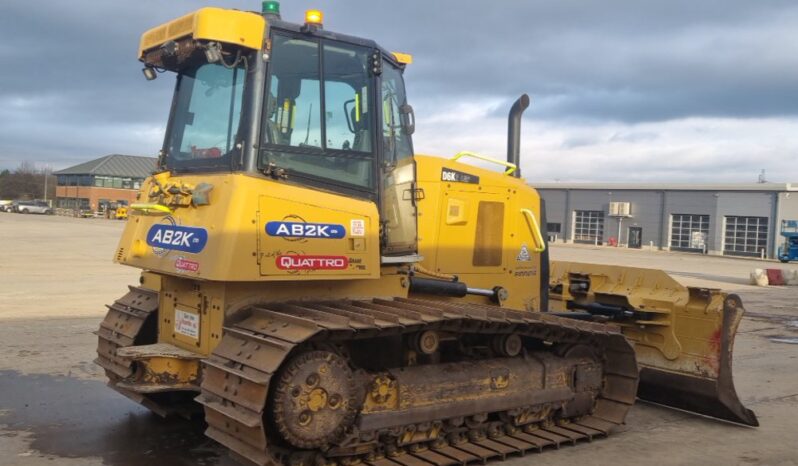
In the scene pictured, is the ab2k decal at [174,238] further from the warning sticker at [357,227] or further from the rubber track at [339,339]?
the warning sticker at [357,227]

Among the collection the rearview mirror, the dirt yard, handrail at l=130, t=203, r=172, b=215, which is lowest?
the dirt yard

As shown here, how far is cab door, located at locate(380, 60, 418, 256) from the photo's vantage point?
5848mm

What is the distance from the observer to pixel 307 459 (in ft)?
16.1

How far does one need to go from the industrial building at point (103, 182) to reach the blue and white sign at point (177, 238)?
8410cm

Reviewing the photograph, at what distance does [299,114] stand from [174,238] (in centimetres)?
131

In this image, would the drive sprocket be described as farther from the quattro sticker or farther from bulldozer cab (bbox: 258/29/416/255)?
bulldozer cab (bbox: 258/29/416/255)

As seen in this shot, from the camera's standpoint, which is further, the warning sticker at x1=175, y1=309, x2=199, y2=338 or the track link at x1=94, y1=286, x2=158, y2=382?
the track link at x1=94, y1=286, x2=158, y2=382

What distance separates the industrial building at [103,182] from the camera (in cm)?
8644

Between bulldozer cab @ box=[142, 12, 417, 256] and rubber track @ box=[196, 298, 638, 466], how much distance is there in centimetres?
87

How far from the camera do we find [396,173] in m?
6.05

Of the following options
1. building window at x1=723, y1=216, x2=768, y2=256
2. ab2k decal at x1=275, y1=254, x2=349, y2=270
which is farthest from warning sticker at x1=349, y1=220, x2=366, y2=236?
building window at x1=723, y1=216, x2=768, y2=256

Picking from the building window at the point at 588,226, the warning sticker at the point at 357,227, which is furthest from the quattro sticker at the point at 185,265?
the building window at the point at 588,226

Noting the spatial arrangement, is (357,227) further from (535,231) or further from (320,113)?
(535,231)

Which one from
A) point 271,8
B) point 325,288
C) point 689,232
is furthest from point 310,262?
point 689,232
